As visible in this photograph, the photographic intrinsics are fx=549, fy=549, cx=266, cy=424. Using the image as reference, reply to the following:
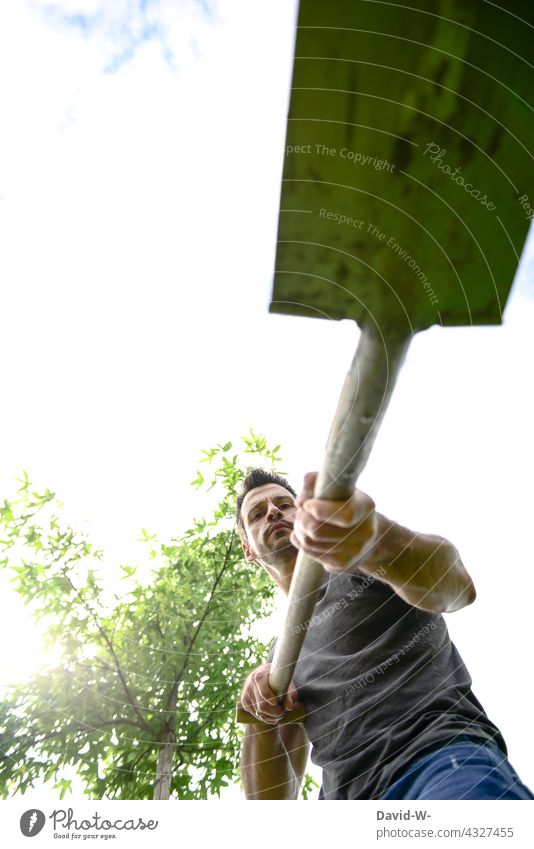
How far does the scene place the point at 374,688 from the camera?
339mm

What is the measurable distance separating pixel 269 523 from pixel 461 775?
267 mm

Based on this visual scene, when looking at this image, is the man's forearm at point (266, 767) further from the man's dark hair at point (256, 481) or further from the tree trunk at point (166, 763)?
the man's dark hair at point (256, 481)

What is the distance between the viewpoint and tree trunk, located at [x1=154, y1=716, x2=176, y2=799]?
456 millimetres

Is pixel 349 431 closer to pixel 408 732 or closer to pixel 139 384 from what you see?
pixel 408 732

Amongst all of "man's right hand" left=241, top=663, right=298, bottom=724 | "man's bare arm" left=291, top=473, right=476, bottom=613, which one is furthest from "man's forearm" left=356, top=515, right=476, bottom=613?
"man's right hand" left=241, top=663, right=298, bottom=724

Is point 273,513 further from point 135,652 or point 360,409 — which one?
point 360,409

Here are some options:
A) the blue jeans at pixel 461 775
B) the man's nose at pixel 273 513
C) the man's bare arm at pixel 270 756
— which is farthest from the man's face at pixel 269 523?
the blue jeans at pixel 461 775

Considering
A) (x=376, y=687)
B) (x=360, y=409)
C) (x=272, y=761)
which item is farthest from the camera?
(x=272, y=761)

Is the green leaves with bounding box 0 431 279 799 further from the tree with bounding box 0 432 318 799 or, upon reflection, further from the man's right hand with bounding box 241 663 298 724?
the man's right hand with bounding box 241 663 298 724

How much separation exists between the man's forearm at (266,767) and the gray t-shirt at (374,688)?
7 centimetres

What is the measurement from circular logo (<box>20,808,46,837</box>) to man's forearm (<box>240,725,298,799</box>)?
6.8 inches

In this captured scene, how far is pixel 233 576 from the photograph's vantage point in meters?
0.63

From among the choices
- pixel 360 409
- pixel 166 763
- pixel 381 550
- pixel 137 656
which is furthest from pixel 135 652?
pixel 360 409

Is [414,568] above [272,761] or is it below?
above
